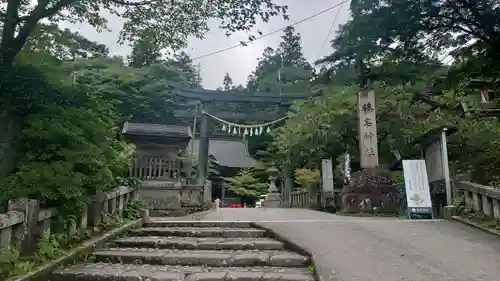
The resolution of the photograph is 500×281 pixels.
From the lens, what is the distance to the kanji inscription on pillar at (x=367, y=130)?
1162 centimetres

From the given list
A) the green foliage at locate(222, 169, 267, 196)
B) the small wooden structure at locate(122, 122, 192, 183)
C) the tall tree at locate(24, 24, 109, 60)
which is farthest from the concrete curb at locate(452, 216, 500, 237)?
the green foliage at locate(222, 169, 267, 196)

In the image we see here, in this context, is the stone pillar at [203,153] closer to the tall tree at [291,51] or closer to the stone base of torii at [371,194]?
the stone base of torii at [371,194]

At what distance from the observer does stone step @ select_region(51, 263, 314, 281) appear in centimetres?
401

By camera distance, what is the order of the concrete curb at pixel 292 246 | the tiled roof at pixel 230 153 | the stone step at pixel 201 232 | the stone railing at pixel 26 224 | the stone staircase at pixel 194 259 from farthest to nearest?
the tiled roof at pixel 230 153 < the stone step at pixel 201 232 < the concrete curb at pixel 292 246 < the stone staircase at pixel 194 259 < the stone railing at pixel 26 224

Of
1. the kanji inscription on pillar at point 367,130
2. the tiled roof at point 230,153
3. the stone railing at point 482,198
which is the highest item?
the tiled roof at point 230,153

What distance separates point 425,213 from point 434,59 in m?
3.81

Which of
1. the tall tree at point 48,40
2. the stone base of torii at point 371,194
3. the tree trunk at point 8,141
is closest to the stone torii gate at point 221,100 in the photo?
the stone base of torii at point 371,194

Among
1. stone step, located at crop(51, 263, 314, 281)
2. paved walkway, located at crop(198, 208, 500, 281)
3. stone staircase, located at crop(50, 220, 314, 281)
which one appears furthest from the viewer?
stone staircase, located at crop(50, 220, 314, 281)

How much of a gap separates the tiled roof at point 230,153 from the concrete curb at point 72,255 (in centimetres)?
2128

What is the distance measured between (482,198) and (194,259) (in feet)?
17.5

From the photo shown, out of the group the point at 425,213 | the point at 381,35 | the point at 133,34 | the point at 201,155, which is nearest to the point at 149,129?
the point at 201,155

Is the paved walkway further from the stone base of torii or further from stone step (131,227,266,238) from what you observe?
the stone base of torii

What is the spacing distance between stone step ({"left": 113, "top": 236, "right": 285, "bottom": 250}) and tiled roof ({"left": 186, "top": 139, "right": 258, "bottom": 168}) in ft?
69.7

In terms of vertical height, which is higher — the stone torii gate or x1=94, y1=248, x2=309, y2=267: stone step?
the stone torii gate
